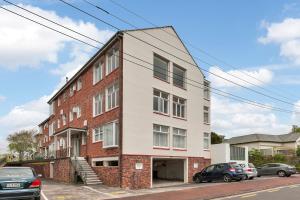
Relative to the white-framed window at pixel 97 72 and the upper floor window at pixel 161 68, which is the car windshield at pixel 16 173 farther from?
the white-framed window at pixel 97 72

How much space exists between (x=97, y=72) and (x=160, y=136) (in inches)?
304

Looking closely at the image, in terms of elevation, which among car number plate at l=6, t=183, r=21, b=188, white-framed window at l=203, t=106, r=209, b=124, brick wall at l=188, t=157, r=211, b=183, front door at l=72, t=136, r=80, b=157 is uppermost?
white-framed window at l=203, t=106, r=209, b=124

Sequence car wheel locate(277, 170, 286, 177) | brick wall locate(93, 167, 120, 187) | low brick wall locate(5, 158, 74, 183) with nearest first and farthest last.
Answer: brick wall locate(93, 167, 120, 187) < low brick wall locate(5, 158, 74, 183) < car wheel locate(277, 170, 286, 177)

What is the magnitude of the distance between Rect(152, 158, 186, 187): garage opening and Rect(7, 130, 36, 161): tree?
4011cm

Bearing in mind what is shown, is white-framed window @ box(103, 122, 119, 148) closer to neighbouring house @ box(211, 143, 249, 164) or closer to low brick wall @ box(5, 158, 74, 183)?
low brick wall @ box(5, 158, 74, 183)

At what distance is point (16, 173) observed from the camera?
55.3 ft

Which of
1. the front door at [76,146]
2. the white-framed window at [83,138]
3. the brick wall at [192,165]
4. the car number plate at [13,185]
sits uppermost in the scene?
the white-framed window at [83,138]

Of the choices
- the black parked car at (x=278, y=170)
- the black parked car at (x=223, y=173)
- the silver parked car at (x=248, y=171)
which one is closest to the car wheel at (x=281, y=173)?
the black parked car at (x=278, y=170)

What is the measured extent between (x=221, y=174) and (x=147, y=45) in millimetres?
10916

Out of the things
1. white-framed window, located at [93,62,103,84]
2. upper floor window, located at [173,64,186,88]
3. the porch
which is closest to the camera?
white-framed window, located at [93,62,103,84]

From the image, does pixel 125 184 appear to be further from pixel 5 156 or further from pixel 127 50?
pixel 5 156

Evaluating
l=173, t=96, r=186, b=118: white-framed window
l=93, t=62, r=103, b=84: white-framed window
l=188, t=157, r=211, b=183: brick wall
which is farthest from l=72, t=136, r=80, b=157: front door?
l=188, t=157, r=211, b=183: brick wall

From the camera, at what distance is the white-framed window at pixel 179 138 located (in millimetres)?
33281

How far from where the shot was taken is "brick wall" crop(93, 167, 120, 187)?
27837 mm
